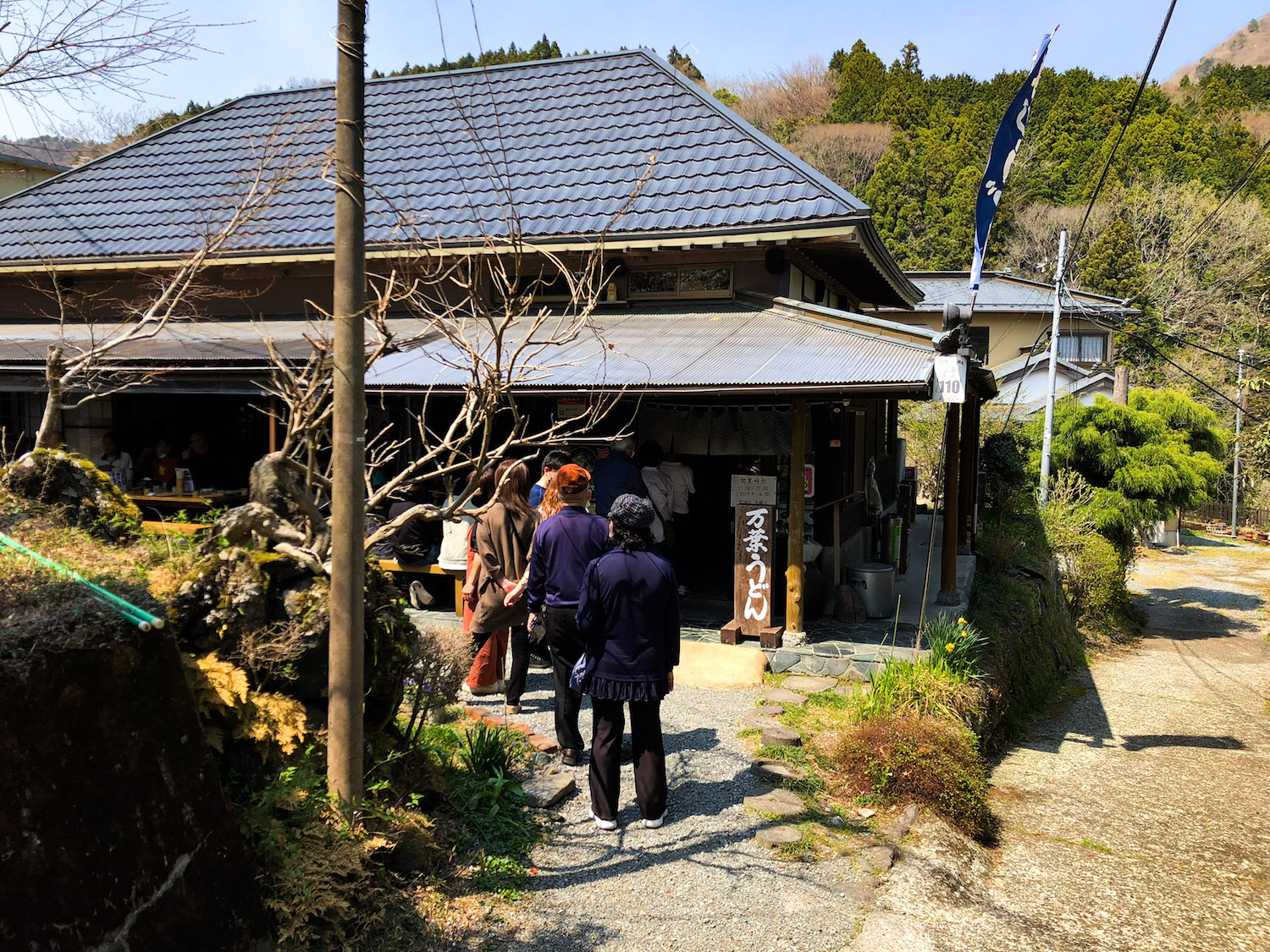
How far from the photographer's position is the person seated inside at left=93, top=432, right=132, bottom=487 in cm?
1191

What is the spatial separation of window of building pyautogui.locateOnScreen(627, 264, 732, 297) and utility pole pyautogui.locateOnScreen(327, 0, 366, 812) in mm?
7458

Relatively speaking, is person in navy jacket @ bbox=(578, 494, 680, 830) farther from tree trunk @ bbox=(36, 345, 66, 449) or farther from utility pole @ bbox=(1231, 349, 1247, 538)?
utility pole @ bbox=(1231, 349, 1247, 538)

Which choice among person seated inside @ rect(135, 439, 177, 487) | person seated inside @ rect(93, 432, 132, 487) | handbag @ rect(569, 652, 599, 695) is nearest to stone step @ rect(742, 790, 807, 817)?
handbag @ rect(569, 652, 599, 695)

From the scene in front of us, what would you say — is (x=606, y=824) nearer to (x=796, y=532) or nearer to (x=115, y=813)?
(x=115, y=813)

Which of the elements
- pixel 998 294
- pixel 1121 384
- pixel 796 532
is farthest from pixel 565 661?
pixel 998 294

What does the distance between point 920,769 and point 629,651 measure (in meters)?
2.36

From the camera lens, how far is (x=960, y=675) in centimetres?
727

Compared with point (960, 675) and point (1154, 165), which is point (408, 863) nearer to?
point (960, 675)

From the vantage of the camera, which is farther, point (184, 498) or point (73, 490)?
point (184, 498)

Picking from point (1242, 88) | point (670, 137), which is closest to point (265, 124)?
point (670, 137)

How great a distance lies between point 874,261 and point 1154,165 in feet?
119

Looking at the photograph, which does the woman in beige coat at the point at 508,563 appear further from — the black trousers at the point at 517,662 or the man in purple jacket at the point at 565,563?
the man in purple jacket at the point at 565,563

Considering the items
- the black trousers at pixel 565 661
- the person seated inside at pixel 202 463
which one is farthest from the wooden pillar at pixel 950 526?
the person seated inside at pixel 202 463

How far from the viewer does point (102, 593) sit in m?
3.29
